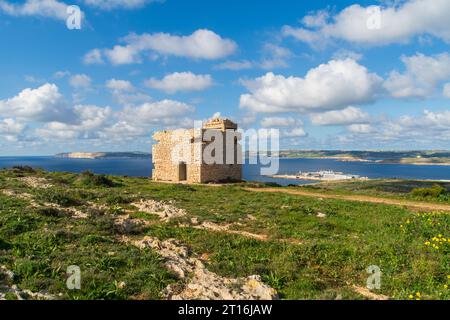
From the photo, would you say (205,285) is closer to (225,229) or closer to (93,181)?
(225,229)

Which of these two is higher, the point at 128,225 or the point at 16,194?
the point at 16,194

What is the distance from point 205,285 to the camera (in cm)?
776

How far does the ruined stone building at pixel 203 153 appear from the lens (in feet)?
107

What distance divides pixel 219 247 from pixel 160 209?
21.3ft

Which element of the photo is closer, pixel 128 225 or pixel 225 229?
pixel 128 225

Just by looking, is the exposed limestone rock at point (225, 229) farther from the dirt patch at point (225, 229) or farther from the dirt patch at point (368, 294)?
the dirt patch at point (368, 294)

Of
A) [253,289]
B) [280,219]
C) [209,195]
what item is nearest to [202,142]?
[209,195]

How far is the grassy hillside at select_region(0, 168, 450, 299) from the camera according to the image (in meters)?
7.82

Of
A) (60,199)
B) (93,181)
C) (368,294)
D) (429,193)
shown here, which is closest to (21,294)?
(368,294)

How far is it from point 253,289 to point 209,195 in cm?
1552

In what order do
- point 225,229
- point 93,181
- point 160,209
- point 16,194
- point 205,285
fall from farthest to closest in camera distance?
point 93,181, point 16,194, point 160,209, point 225,229, point 205,285

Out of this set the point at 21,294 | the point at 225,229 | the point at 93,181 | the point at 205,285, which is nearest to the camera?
the point at 21,294

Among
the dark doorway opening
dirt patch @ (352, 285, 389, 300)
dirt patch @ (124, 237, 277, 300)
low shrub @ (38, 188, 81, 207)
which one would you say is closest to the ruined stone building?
the dark doorway opening
